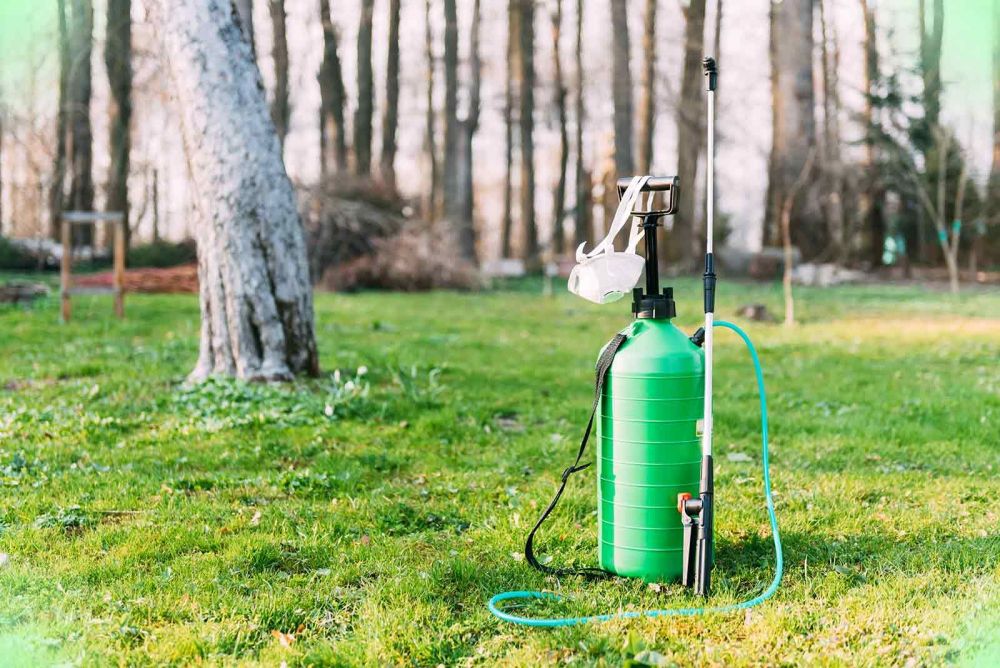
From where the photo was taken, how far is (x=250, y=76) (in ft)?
23.1

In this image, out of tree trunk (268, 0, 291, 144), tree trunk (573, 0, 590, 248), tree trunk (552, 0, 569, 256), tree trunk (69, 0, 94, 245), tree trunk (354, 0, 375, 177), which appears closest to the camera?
tree trunk (268, 0, 291, 144)

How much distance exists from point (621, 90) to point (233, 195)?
18.6 meters

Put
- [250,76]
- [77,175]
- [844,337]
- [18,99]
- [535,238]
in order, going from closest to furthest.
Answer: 1. [250,76]
2. [844,337]
3. [18,99]
4. [77,175]
5. [535,238]

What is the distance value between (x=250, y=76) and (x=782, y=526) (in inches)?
206

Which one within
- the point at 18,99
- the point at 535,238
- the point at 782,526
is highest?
the point at 18,99

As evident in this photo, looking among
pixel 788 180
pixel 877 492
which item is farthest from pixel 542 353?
pixel 788 180

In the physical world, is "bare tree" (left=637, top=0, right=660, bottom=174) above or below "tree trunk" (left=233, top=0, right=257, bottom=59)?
above

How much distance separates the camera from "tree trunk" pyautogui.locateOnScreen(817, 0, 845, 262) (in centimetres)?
2534

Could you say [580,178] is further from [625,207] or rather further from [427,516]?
[625,207]

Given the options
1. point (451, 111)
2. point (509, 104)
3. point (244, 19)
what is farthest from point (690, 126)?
point (244, 19)

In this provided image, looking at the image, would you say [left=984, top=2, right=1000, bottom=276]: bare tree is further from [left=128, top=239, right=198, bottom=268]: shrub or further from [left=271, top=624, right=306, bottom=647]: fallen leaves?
[left=271, top=624, right=306, bottom=647]: fallen leaves

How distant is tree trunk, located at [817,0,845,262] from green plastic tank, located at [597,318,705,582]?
72.0 ft

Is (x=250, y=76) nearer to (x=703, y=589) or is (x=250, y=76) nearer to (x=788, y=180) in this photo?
(x=703, y=589)

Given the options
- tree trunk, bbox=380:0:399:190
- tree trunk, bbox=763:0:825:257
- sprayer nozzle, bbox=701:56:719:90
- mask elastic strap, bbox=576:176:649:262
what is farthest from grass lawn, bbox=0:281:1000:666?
tree trunk, bbox=380:0:399:190
